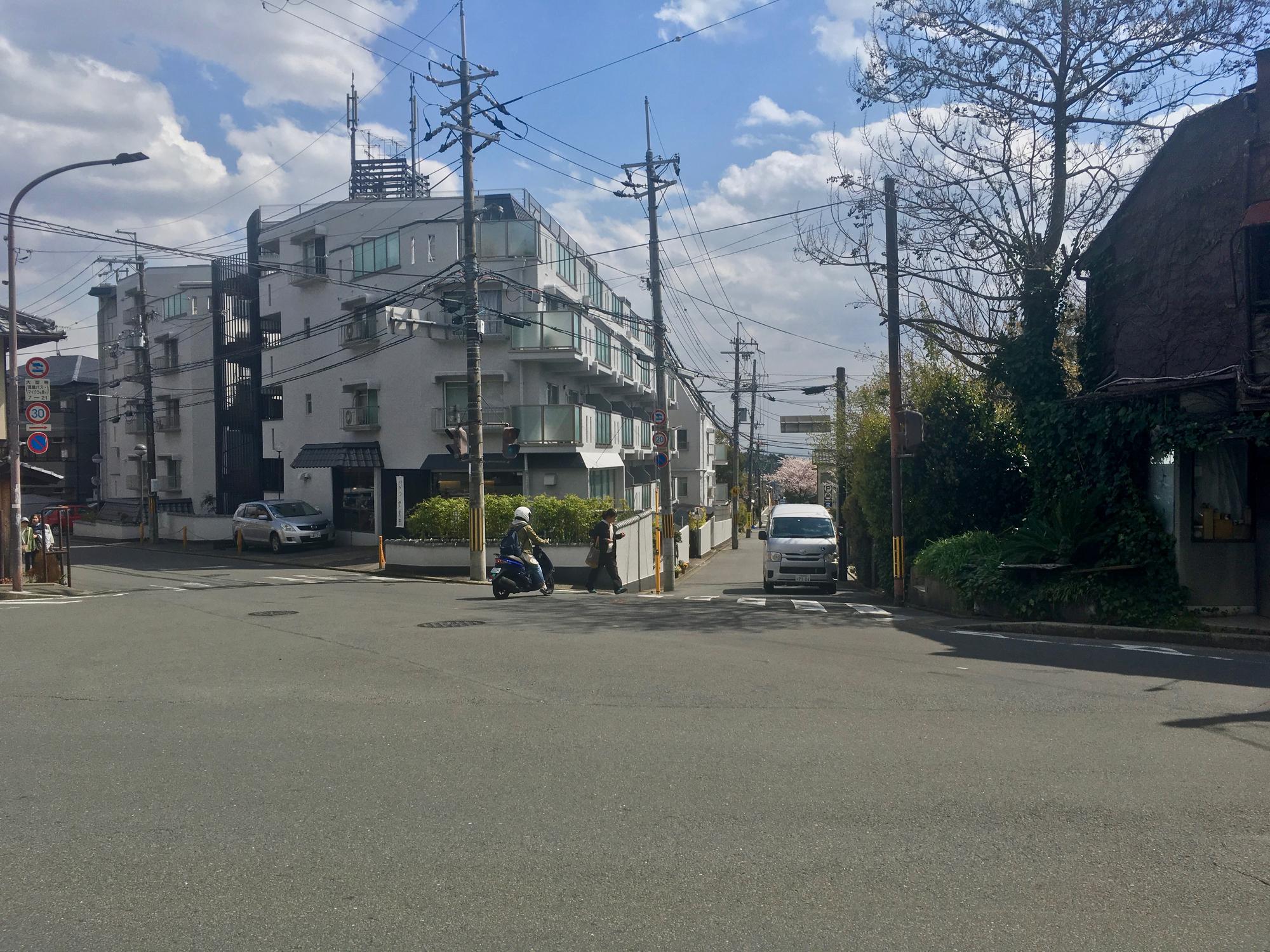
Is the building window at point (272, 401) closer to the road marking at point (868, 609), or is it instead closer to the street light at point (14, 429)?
the street light at point (14, 429)

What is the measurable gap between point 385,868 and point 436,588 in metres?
17.0

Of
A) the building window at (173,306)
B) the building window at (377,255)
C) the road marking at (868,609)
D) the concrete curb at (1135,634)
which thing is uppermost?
the building window at (173,306)

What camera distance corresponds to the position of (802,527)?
24656mm

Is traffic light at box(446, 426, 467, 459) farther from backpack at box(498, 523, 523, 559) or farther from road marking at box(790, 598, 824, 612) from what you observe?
road marking at box(790, 598, 824, 612)

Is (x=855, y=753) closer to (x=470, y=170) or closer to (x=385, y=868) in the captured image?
(x=385, y=868)

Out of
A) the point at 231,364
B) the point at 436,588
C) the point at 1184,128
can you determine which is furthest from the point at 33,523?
the point at 1184,128

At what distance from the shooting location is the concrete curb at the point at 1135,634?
39.7 feet

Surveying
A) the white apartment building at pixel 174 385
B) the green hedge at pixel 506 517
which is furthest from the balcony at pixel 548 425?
the white apartment building at pixel 174 385

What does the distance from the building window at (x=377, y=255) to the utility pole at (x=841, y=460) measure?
626 inches

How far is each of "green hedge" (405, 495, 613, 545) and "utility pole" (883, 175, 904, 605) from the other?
864cm

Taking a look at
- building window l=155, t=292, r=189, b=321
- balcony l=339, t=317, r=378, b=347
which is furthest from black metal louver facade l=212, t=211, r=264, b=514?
balcony l=339, t=317, r=378, b=347

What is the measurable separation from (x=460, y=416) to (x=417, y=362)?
256cm

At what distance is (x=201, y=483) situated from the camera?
4819 cm

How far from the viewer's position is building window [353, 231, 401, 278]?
33969mm
